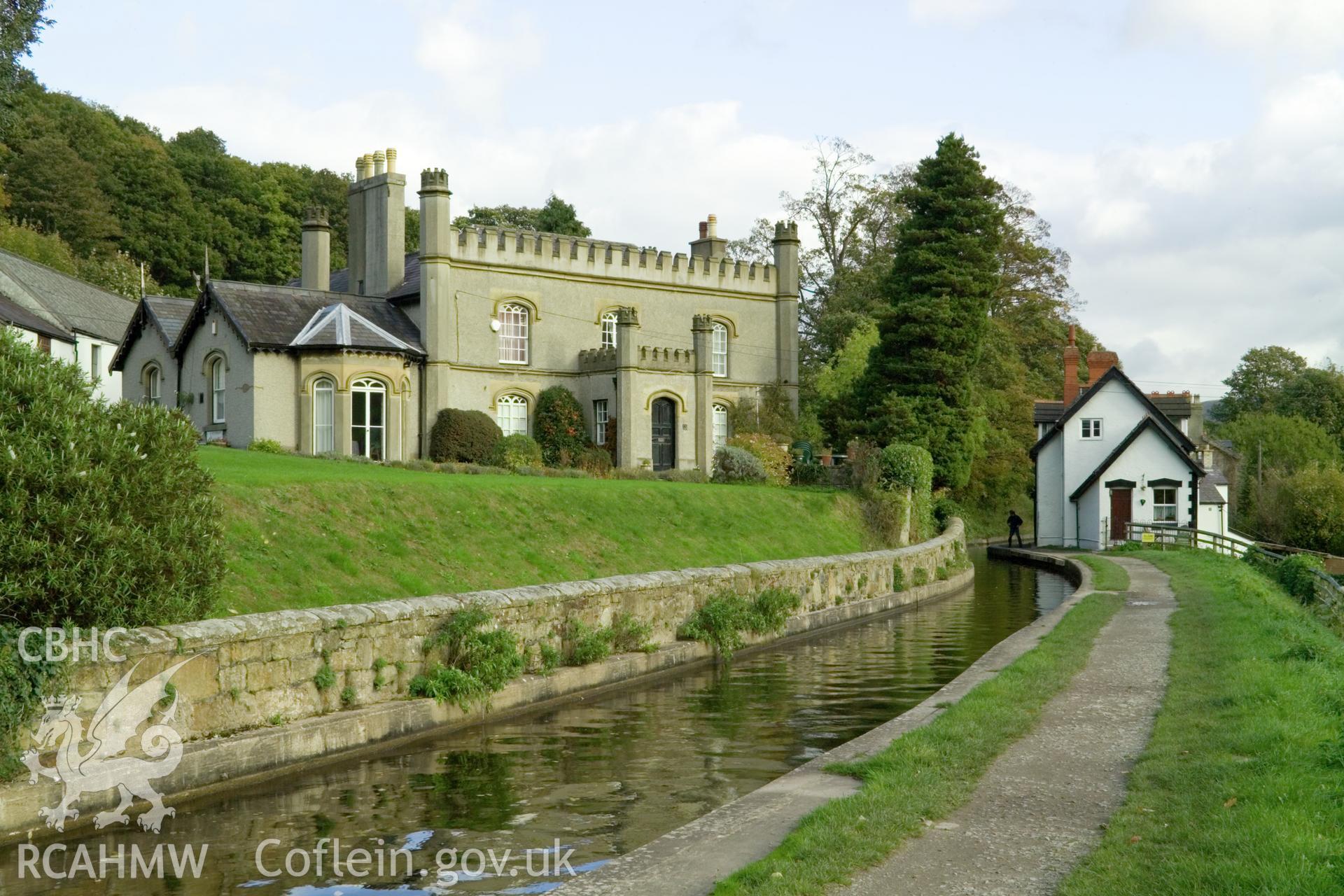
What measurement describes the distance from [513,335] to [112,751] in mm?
30628

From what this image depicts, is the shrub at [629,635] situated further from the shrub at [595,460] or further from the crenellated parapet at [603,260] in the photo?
the crenellated parapet at [603,260]

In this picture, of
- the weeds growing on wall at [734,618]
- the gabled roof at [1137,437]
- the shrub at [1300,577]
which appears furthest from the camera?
the gabled roof at [1137,437]

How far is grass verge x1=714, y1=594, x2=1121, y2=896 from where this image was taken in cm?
620

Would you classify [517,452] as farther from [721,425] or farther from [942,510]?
[942,510]

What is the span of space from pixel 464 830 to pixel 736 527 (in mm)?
18321

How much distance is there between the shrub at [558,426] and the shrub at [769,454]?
486 cm

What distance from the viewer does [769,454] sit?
120 ft

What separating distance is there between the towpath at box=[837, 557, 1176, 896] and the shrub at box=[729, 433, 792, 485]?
22.3 meters

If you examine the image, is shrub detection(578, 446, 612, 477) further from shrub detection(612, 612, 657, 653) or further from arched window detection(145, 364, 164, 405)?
shrub detection(612, 612, 657, 653)

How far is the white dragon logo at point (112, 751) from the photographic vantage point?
829cm

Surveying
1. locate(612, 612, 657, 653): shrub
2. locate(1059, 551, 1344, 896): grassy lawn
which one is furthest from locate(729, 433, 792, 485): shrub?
locate(1059, 551, 1344, 896): grassy lawn

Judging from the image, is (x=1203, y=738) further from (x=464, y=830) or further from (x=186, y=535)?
(x=186, y=535)

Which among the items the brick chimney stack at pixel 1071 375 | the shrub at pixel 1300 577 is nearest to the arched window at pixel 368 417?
the shrub at pixel 1300 577

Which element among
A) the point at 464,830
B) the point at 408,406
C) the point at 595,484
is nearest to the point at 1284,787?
the point at 464,830
